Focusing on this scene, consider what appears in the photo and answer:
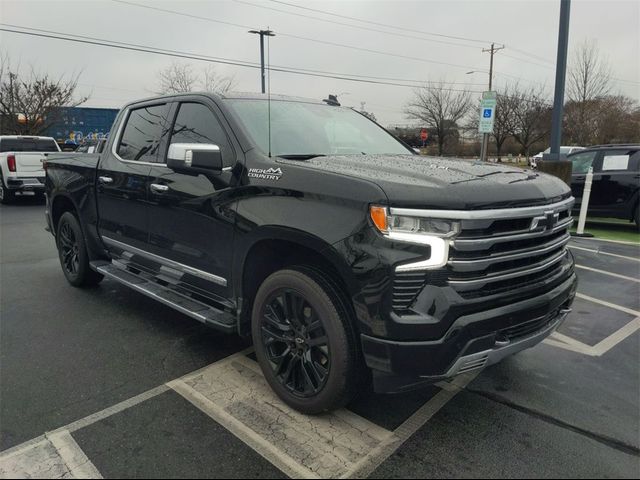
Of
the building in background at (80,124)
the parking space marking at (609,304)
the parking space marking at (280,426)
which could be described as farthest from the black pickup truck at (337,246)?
the building in background at (80,124)

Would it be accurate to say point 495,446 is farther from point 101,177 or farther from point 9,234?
point 9,234

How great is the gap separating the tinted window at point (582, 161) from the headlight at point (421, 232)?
369 inches

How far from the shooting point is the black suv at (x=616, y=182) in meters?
9.37

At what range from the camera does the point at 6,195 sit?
14078 mm

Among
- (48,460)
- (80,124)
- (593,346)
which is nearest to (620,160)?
(593,346)

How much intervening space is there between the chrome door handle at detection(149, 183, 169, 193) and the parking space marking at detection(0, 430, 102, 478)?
1.83 m

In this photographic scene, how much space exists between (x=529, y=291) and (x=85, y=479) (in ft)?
8.08

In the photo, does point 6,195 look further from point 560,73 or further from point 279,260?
point 560,73

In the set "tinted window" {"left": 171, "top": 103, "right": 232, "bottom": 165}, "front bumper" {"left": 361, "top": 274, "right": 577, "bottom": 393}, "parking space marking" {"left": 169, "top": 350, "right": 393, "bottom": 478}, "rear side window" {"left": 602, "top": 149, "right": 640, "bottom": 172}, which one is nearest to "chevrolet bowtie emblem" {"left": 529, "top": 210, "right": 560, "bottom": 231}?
"front bumper" {"left": 361, "top": 274, "right": 577, "bottom": 393}

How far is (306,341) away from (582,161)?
32.5 ft

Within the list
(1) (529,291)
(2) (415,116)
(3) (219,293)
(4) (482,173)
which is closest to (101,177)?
(3) (219,293)

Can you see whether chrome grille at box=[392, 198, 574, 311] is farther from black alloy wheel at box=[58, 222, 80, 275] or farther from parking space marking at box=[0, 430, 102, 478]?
black alloy wheel at box=[58, 222, 80, 275]

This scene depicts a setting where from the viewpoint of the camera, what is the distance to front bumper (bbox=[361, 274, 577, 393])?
235 centimetres

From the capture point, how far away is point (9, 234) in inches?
368
